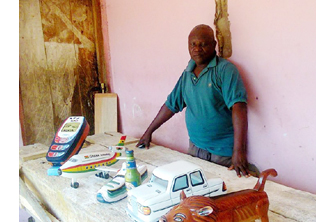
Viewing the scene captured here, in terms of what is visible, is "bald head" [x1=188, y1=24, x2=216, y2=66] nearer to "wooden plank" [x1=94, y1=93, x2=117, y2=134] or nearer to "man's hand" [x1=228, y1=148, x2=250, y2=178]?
"man's hand" [x1=228, y1=148, x2=250, y2=178]

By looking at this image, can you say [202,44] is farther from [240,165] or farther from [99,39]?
[99,39]

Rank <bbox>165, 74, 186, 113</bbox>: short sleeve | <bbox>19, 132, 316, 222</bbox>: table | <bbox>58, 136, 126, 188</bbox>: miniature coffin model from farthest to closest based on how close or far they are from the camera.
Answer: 1. <bbox>165, 74, 186, 113</bbox>: short sleeve
2. <bbox>58, 136, 126, 188</bbox>: miniature coffin model
3. <bbox>19, 132, 316, 222</bbox>: table

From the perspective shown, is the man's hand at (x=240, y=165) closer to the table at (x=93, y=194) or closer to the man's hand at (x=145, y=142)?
the table at (x=93, y=194)

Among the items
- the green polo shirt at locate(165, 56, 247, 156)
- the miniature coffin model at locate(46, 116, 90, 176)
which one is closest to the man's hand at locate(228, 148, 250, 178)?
the green polo shirt at locate(165, 56, 247, 156)

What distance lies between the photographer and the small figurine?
2.34 ft

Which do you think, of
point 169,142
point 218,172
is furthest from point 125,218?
point 169,142

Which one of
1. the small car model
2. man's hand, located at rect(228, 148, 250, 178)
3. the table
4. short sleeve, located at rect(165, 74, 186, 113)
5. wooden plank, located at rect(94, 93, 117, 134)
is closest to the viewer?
the small car model

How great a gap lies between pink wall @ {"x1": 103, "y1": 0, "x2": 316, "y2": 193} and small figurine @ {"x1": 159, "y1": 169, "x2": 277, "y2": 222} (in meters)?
0.80

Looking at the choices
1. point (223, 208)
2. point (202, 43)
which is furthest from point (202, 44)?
point (223, 208)

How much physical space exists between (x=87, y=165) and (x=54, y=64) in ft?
5.72

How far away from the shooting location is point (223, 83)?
5.15 ft

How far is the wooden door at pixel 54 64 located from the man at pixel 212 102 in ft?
4.65

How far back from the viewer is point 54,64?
2.72m

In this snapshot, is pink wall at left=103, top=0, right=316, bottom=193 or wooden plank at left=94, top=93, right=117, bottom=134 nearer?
pink wall at left=103, top=0, right=316, bottom=193
